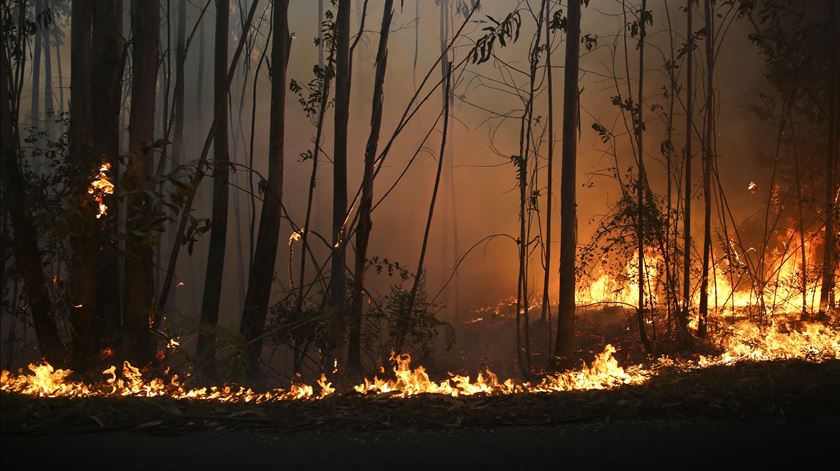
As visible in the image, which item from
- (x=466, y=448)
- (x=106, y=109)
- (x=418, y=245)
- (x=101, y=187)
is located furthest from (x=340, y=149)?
(x=418, y=245)

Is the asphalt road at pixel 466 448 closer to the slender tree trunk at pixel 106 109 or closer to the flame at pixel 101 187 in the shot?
the flame at pixel 101 187

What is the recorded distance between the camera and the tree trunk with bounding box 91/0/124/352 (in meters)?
5.34

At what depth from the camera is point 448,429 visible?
10.9ft

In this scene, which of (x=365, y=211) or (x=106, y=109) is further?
(x=365, y=211)

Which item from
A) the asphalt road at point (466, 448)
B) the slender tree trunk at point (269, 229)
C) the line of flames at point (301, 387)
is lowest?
the asphalt road at point (466, 448)

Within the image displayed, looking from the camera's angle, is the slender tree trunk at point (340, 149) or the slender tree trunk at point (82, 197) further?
the slender tree trunk at point (340, 149)

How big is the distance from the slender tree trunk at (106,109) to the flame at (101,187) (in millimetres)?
725

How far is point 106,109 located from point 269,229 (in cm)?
259

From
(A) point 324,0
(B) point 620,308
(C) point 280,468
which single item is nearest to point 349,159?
(A) point 324,0

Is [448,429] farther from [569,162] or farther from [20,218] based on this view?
[569,162]

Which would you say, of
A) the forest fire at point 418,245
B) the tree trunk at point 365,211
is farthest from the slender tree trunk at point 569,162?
the tree trunk at point 365,211

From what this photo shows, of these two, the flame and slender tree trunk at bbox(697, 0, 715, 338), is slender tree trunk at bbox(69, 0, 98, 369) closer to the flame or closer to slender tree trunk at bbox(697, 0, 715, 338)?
the flame

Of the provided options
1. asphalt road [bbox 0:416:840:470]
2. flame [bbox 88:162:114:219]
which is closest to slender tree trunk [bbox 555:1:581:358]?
asphalt road [bbox 0:416:840:470]

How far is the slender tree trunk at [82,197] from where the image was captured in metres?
4.59
